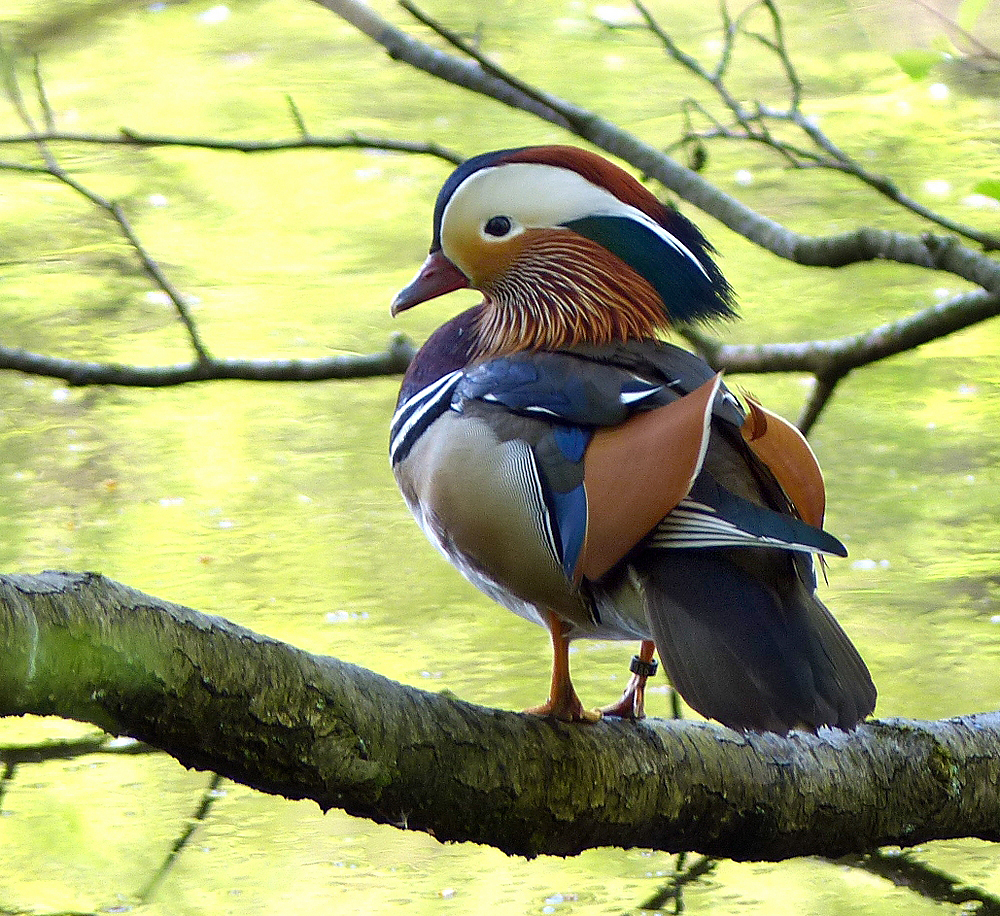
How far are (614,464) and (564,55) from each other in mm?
3026

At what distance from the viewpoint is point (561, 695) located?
33.1 inches

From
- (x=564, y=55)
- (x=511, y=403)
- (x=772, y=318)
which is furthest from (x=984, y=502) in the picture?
(x=564, y=55)

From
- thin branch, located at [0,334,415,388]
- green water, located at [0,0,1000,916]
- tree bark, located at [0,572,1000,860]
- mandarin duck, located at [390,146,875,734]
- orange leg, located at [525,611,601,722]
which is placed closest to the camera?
tree bark, located at [0,572,1000,860]

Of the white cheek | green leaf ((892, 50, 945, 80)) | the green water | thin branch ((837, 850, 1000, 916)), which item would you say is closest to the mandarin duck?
the white cheek

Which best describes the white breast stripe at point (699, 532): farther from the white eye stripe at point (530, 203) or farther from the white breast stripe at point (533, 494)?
the white eye stripe at point (530, 203)

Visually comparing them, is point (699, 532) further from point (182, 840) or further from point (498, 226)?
point (182, 840)

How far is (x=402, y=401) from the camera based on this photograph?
936 millimetres

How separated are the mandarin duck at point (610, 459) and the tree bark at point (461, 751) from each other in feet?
0.21

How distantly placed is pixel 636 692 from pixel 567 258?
0.30m

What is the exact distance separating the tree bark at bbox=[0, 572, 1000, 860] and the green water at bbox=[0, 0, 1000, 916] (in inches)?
20.0

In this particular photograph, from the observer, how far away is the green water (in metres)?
1.38

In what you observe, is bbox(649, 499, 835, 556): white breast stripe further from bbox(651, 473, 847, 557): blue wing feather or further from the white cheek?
the white cheek

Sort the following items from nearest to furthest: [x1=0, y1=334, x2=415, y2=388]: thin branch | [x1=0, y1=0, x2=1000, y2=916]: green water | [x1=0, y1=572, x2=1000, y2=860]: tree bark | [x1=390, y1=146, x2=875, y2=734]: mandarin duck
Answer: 1. [x1=0, y1=572, x2=1000, y2=860]: tree bark
2. [x1=390, y1=146, x2=875, y2=734]: mandarin duck
3. [x1=0, y1=334, x2=415, y2=388]: thin branch
4. [x1=0, y1=0, x2=1000, y2=916]: green water

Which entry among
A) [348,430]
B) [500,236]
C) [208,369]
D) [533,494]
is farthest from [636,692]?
[348,430]
